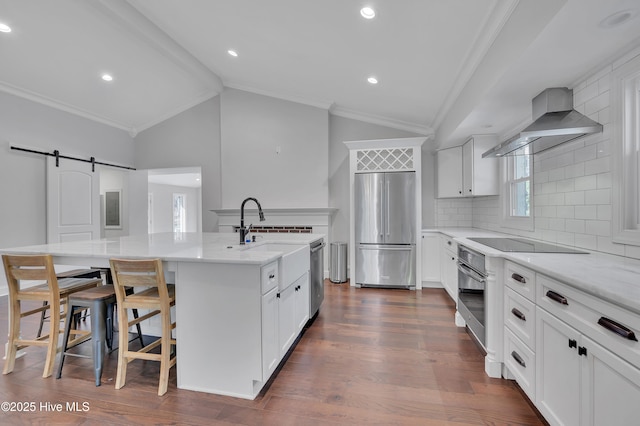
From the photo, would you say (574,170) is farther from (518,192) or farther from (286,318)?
(286,318)

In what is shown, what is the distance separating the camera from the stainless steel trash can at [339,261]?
15.6 ft

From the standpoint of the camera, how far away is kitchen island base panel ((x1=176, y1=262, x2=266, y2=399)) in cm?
182

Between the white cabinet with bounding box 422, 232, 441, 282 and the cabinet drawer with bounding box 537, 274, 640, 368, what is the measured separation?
2.81 meters

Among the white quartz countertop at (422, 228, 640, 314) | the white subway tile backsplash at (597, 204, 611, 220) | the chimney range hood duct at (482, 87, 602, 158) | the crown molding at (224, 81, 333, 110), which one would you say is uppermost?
the crown molding at (224, 81, 333, 110)

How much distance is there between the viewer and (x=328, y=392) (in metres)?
1.91

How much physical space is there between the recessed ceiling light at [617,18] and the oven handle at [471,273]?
1604 mm

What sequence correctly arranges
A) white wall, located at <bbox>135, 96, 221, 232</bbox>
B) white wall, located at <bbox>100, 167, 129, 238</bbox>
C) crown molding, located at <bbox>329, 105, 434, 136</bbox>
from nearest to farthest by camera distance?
crown molding, located at <bbox>329, 105, 434, 136</bbox> → white wall, located at <bbox>135, 96, 221, 232</bbox> → white wall, located at <bbox>100, 167, 129, 238</bbox>

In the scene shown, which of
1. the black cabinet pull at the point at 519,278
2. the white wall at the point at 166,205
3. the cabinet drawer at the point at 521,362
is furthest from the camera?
the white wall at the point at 166,205

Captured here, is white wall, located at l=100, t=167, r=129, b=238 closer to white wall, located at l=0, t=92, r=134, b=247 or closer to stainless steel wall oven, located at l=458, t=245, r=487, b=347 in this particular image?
white wall, located at l=0, t=92, r=134, b=247

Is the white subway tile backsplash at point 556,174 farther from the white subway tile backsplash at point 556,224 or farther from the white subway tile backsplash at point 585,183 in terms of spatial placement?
the white subway tile backsplash at point 556,224

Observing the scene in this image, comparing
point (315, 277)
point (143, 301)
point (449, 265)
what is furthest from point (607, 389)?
point (449, 265)

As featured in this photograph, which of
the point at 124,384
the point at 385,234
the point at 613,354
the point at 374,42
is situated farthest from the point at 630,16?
the point at 124,384

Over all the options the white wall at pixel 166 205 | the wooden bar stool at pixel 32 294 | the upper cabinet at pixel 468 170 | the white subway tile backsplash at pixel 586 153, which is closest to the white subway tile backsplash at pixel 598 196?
the white subway tile backsplash at pixel 586 153

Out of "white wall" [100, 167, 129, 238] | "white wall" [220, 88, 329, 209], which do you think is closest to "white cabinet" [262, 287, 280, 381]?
"white wall" [220, 88, 329, 209]
